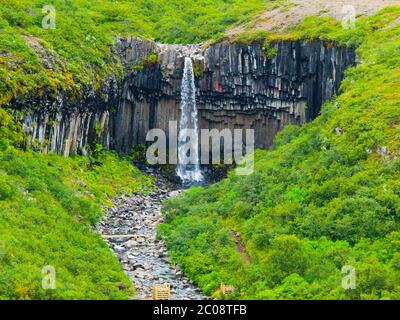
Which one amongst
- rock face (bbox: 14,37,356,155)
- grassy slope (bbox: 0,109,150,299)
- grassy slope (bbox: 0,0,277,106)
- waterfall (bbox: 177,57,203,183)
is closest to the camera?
grassy slope (bbox: 0,109,150,299)

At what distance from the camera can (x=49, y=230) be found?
1383 inches

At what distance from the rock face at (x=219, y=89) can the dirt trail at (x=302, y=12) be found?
11.9 ft

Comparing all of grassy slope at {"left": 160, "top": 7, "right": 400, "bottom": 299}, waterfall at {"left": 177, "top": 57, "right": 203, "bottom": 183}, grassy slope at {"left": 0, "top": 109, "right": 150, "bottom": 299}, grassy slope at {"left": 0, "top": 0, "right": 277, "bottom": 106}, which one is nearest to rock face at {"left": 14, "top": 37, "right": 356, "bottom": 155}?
waterfall at {"left": 177, "top": 57, "right": 203, "bottom": 183}

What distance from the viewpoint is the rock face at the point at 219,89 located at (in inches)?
2188

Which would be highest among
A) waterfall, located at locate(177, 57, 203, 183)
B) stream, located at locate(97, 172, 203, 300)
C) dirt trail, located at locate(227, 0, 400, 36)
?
dirt trail, located at locate(227, 0, 400, 36)

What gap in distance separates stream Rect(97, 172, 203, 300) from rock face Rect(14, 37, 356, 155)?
6.94m

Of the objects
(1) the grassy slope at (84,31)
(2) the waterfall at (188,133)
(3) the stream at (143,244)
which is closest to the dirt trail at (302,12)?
(1) the grassy slope at (84,31)

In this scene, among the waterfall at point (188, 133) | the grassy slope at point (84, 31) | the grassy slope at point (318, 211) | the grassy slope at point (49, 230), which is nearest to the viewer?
the grassy slope at point (49, 230)

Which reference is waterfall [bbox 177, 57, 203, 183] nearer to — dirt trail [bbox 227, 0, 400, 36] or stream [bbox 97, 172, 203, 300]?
dirt trail [bbox 227, 0, 400, 36]

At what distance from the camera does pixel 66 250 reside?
33.8 m

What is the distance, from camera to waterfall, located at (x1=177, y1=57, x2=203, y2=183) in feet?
202

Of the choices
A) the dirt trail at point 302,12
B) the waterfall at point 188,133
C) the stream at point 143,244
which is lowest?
the stream at point 143,244

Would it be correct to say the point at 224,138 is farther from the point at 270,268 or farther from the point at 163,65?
the point at 270,268

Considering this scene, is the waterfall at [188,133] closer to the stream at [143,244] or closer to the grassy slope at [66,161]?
the grassy slope at [66,161]
